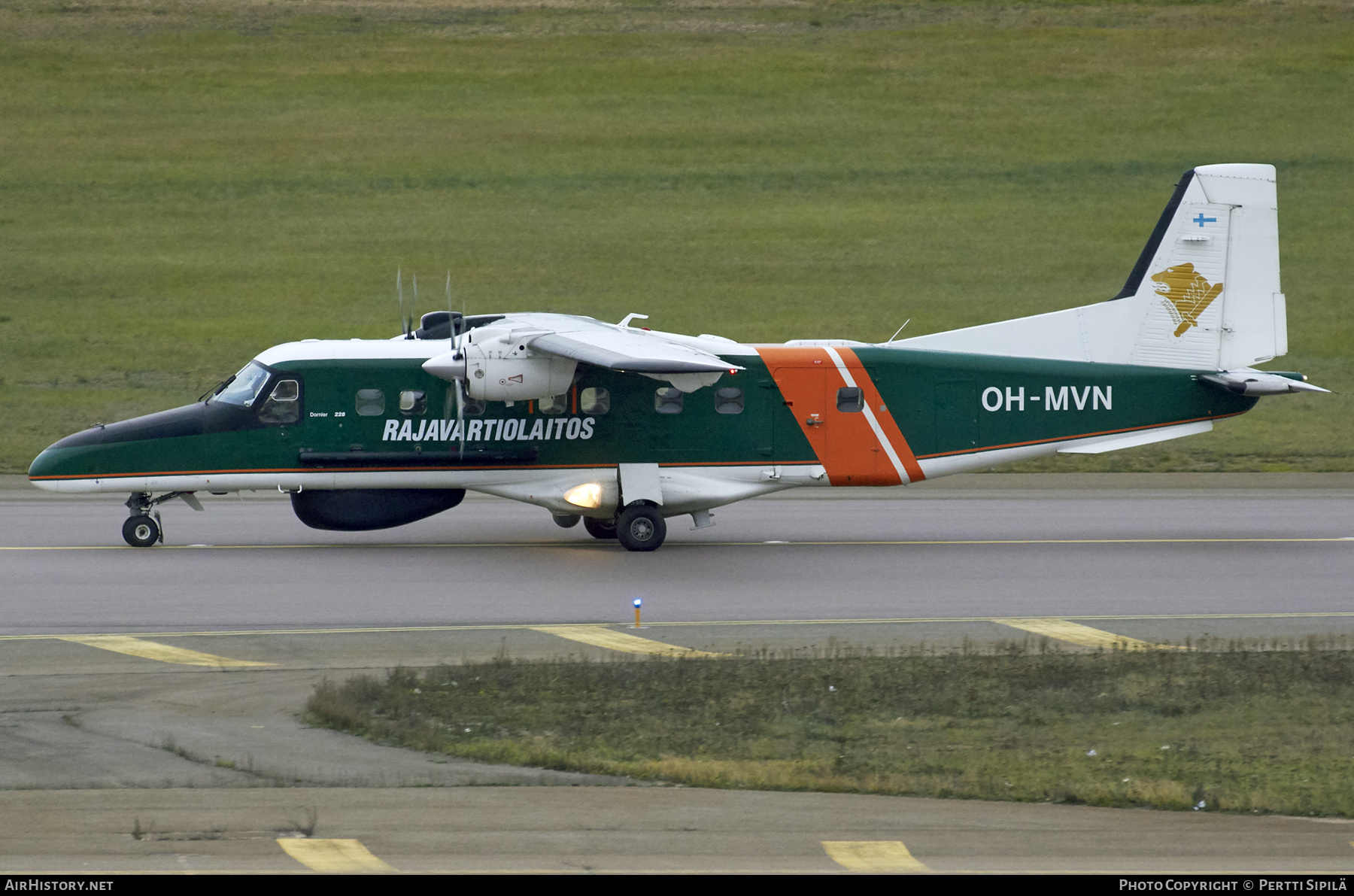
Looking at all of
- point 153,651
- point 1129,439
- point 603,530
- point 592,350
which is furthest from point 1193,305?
point 153,651

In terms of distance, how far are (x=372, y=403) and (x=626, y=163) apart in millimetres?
36635

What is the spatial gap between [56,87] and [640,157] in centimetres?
2356

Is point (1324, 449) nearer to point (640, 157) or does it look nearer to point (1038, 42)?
point (640, 157)

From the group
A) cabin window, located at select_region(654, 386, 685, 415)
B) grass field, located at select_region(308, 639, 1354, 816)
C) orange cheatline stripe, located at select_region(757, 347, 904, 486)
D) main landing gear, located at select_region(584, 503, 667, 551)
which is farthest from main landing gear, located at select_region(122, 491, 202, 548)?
orange cheatline stripe, located at select_region(757, 347, 904, 486)

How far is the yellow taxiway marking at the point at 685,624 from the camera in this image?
1611cm

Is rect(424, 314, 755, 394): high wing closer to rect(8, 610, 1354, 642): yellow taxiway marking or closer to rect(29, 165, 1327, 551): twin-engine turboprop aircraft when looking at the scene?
rect(29, 165, 1327, 551): twin-engine turboprop aircraft

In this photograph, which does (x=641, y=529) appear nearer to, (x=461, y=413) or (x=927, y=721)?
(x=461, y=413)

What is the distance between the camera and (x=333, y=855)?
30.3ft

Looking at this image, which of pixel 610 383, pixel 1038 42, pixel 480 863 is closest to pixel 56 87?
pixel 1038 42

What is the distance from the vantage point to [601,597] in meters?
18.1

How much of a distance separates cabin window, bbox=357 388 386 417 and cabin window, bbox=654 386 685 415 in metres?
3.76

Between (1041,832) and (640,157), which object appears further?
(640,157)

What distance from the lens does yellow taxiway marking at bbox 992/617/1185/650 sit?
1570 centimetres

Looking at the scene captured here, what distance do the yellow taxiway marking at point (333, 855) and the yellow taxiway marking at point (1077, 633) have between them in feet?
29.4
